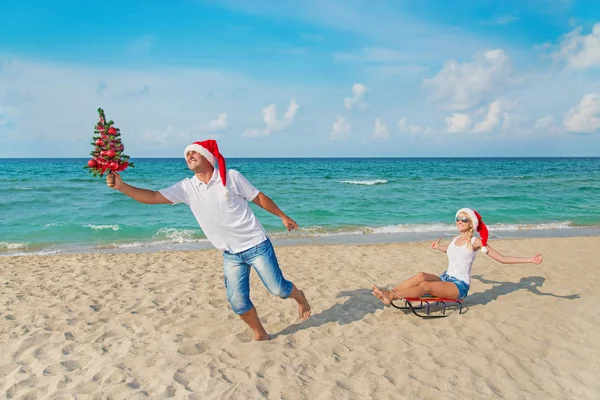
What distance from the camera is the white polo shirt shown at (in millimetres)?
3861

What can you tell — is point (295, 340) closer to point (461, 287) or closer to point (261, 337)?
point (261, 337)

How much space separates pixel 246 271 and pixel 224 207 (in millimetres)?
688

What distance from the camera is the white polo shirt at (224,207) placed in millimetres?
3861

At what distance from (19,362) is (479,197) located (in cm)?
2150

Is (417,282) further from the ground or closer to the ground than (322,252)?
further from the ground

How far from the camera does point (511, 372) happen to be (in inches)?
153

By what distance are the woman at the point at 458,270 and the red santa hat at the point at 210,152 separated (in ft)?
7.73

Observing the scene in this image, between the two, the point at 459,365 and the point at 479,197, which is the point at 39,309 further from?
the point at 479,197

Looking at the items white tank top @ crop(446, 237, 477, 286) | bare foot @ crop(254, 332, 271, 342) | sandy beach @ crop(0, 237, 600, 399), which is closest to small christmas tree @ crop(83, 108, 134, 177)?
sandy beach @ crop(0, 237, 600, 399)

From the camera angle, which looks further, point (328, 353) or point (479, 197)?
point (479, 197)

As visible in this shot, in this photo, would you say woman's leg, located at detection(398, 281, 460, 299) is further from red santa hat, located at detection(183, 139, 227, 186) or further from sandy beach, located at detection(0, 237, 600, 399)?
red santa hat, located at detection(183, 139, 227, 186)

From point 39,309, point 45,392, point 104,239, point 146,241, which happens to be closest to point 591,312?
point 45,392

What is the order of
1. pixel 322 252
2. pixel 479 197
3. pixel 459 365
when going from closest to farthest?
pixel 459 365, pixel 322 252, pixel 479 197

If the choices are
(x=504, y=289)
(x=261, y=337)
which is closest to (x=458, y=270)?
(x=504, y=289)
